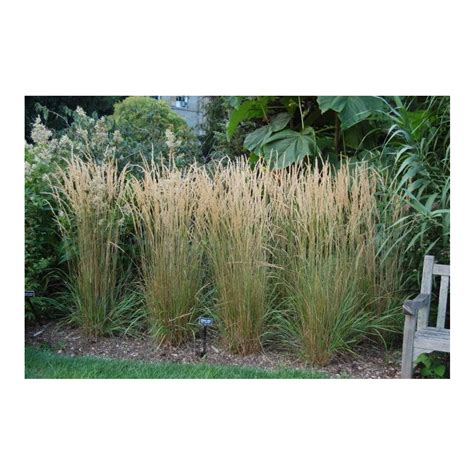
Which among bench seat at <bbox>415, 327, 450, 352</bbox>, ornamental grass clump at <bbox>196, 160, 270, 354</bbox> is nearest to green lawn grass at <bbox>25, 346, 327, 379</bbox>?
ornamental grass clump at <bbox>196, 160, 270, 354</bbox>

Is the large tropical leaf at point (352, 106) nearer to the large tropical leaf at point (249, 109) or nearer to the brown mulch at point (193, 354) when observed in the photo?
the large tropical leaf at point (249, 109)

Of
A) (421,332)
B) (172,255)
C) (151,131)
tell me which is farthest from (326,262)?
(151,131)

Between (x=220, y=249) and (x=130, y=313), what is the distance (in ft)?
2.47

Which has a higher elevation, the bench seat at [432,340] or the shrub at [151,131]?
the shrub at [151,131]

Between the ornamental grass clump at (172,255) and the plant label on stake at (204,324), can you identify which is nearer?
the plant label on stake at (204,324)

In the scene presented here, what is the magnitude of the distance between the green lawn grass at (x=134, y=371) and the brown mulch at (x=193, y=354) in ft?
0.30

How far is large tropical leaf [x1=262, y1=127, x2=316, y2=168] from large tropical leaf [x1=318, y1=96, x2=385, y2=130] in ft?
0.94

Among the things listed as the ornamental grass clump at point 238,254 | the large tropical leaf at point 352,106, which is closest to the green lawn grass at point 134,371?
the ornamental grass clump at point 238,254

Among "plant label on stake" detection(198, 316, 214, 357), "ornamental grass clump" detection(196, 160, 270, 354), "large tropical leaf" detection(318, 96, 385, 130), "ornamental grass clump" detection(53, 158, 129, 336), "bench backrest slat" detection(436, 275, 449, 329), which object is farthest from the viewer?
"large tropical leaf" detection(318, 96, 385, 130)

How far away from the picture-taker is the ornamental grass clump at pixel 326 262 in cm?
311

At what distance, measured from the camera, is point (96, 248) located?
3.53 metres

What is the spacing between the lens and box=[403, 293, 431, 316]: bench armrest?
109 inches

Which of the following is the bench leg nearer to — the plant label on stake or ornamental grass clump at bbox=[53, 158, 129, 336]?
the plant label on stake
